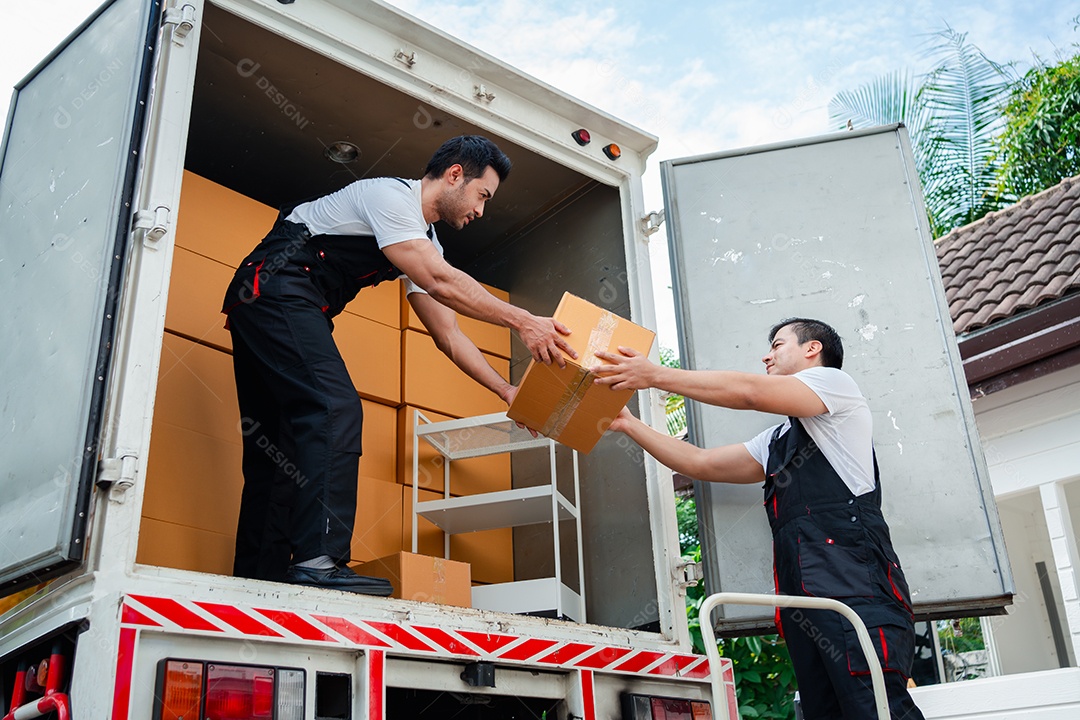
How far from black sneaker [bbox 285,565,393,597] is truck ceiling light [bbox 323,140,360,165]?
5.98ft

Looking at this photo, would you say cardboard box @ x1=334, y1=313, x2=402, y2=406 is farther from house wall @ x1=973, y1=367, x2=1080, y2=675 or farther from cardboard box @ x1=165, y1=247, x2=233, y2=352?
house wall @ x1=973, y1=367, x2=1080, y2=675

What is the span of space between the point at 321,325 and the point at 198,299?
0.61 m

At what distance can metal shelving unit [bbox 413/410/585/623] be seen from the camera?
3.45 m

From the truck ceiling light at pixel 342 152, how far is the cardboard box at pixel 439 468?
0.97 metres

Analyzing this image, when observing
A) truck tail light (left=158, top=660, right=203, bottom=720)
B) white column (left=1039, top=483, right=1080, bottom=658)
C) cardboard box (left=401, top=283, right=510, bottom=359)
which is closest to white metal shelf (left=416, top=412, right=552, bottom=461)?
cardboard box (left=401, top=283, right=510, bottom=359)

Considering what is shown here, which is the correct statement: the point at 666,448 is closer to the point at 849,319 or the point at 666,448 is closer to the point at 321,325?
the point at 849,319

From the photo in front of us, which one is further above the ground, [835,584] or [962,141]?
[962,141]

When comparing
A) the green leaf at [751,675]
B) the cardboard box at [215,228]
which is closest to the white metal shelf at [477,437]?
the cardboard box at [215,228]

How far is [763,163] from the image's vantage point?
3.67 metres

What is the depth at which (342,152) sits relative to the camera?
3945mm

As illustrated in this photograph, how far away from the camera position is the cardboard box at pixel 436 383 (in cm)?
390

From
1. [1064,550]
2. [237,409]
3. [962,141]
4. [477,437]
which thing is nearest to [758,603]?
[477,437]

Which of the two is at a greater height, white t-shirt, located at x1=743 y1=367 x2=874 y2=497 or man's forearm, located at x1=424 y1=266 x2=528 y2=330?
man's forearm, located at x1=424 y1=266 x2=528 y2=330

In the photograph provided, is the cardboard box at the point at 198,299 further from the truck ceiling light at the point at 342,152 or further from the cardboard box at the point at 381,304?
the truck ceiling light at the point at 342,152
